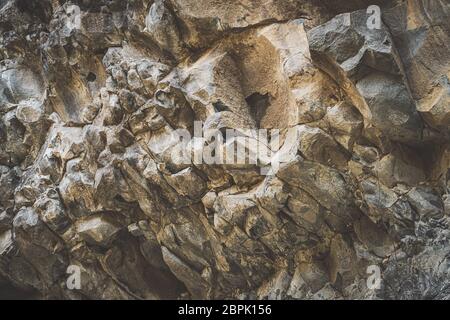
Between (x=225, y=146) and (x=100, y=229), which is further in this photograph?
(x=100, y=229)

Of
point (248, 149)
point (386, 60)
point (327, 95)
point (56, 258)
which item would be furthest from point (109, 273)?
point (386, 60)

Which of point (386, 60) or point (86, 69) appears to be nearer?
point (386, 60)

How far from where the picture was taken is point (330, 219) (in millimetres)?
12758

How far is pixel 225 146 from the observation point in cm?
1302

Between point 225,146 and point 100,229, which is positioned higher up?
point 225,146

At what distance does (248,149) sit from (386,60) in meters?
3.16

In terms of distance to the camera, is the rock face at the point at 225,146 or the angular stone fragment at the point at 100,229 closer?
the rock face at the point at 225,146

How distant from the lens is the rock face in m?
11.8

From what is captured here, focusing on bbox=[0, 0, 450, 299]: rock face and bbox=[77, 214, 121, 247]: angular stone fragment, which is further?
bbox=[77, 214, 121, 247]: angular stone fragment

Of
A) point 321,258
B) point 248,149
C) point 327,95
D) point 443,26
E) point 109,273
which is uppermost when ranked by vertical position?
point 443,26

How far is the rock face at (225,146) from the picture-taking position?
1175cm
